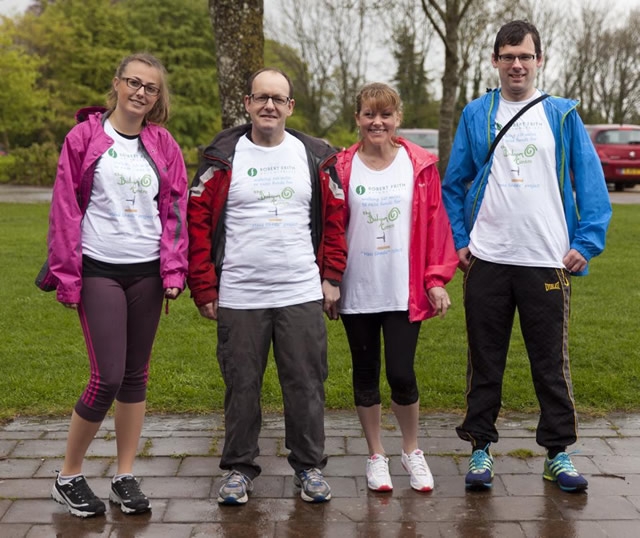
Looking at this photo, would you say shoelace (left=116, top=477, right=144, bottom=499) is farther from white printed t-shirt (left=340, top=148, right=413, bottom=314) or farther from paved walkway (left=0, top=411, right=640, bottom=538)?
white printed t-shirt (left=340, top=148, right=413, bottom=314)

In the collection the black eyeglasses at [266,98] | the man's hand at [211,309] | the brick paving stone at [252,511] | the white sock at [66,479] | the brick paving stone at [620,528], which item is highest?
the black eyeglasses at [266,98]

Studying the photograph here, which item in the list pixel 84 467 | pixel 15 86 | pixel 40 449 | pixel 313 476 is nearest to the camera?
pixel 313 476

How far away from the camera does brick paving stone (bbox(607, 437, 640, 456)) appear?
4.48 metres

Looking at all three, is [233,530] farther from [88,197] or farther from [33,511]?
[88,197]

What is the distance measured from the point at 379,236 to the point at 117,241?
117 cm

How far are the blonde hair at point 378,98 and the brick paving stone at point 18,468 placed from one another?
2320 mm

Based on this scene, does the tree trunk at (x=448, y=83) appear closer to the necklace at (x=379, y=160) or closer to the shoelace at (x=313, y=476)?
the necklace at (x=379, y=160)

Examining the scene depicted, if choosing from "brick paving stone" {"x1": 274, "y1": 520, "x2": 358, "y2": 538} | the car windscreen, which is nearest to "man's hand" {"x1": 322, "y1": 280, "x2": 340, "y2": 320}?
"brick paving stone" {"x1": 274, "y1": 520, "x2": 358, "y2": 538}

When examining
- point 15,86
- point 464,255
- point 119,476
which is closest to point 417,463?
point 464,255

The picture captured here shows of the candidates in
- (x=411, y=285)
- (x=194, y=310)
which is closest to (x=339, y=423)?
(x=411, y=285)

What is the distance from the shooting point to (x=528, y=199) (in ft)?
13.1

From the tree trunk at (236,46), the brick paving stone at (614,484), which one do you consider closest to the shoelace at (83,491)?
the brick paving stone at (614,484)

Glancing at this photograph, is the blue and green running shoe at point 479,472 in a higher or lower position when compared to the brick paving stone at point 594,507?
higher

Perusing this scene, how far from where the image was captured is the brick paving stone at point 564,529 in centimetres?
353
